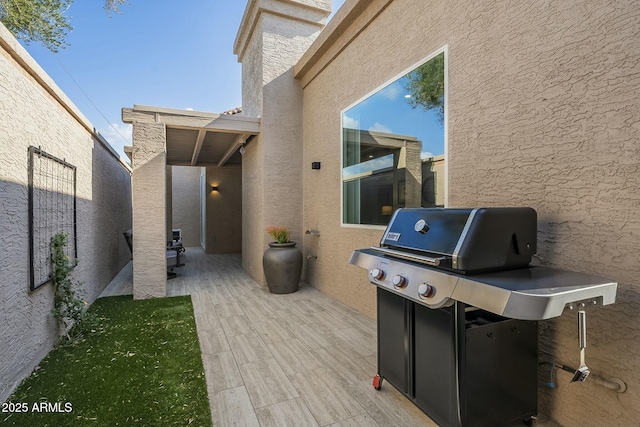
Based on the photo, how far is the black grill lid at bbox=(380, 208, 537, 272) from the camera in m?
1.59

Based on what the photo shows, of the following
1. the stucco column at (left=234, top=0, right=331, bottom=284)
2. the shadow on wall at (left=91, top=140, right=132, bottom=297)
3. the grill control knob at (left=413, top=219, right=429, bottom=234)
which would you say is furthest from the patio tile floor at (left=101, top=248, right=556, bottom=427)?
the shadow on wall at (left=91, top=140, right=132, bottom=297)

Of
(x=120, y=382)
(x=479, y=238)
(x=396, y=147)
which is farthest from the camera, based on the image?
(x=396, y=147)

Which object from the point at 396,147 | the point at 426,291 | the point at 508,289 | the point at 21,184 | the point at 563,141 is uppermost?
the point at 396,147

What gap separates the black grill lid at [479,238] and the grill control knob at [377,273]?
0.26m

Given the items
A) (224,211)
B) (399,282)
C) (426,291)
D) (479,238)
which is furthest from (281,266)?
(224,211)

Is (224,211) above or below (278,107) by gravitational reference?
below

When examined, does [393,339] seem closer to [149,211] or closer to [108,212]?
[149,211]

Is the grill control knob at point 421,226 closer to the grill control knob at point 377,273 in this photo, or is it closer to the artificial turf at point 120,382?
the grill control knob at point 377,273

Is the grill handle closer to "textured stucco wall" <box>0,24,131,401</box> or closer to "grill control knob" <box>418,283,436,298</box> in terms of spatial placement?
"grill control knob" <box>418,283,436,298</box>

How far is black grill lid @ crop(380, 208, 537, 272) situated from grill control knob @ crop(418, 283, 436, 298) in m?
0.16

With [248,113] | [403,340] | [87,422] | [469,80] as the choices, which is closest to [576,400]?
[403,340]

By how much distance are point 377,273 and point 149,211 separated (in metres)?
4.63

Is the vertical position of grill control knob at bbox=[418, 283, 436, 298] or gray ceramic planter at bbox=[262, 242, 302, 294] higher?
grill control knob at bbox=[418, 283, 436, 298]

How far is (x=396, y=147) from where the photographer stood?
3.51 m
